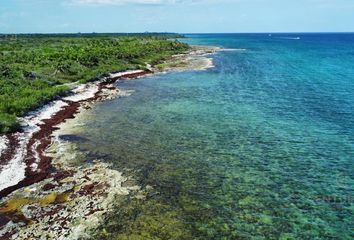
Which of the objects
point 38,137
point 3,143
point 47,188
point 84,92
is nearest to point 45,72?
point 84,92

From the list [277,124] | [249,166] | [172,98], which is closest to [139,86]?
[172,98]

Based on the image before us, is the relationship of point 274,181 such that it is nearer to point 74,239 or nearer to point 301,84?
point 74,239

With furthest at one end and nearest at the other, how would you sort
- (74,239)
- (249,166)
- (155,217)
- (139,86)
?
(139,86) → (249,166) → (155,217) → (74,239)

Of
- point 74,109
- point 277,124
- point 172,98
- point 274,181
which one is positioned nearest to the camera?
point 274,181

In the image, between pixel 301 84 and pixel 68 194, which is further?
pixel 301 84

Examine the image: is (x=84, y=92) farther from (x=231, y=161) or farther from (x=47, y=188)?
(x=231, y=161)

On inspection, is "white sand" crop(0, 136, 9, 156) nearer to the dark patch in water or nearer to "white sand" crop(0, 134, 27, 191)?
"white sand" crop(0, 134, 27, 191)

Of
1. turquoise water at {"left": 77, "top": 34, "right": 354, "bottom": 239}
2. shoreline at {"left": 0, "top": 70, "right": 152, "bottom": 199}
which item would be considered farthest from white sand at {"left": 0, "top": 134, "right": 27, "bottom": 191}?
turquoise water at {"left": 77, "top": 34, "right": 354, "bottom": 239}
